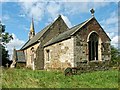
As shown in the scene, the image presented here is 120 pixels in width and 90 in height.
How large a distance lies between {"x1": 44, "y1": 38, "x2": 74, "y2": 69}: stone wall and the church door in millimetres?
2428

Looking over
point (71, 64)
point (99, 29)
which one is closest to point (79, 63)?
point (71, 64)

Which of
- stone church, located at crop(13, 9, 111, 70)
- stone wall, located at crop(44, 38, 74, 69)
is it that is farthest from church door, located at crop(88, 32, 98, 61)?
stone wall, located at crop(44, 38, 74, 69)

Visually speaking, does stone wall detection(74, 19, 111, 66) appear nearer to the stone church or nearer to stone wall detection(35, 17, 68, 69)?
the stone church

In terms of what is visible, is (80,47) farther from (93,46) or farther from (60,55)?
(60,55)

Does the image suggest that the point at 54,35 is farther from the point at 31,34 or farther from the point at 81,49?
the point at 31,34

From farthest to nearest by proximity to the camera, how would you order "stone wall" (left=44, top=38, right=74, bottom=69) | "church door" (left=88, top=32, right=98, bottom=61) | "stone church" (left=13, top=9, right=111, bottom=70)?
"church door" (left=88, top=32, right=98, bottom=61)
"stone wall" (left=44, top=38, right=74, bottom=69)
"stone church" (left=13, top=9, right=111, bottom=70)

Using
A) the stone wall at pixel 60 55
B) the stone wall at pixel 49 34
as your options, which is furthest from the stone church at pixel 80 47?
the stone wall at pixel 49 34

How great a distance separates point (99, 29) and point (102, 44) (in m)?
1.81

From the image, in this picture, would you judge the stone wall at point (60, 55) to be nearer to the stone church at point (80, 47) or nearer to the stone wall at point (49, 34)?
the stone church at point (80, 47)

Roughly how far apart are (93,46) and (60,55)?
161 inches


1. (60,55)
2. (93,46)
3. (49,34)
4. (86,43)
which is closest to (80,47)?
(86,43)

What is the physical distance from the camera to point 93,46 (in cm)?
2506

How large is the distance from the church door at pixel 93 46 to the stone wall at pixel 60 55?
2.43 meters

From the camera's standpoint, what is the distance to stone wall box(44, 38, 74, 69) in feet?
78.2
